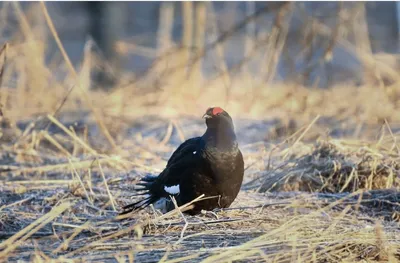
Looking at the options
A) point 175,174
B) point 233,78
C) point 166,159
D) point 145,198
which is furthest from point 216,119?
point 233,78

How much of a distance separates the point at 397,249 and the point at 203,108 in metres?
5.98

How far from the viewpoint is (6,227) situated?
3.29 metres

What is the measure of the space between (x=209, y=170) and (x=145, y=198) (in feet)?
1.48

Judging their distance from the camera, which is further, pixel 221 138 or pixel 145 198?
pixel 145 198

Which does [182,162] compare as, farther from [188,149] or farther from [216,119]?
[216,119]

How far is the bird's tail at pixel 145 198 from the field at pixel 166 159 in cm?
6

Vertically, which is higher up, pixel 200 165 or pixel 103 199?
pixel 200 165

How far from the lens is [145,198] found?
152 inches

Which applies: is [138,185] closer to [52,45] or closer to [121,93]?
[121,93]

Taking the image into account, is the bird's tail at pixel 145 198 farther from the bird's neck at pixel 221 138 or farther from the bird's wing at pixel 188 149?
the bird's neck at pixel 221 138

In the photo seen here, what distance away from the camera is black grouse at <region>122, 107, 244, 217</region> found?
11.8 ft

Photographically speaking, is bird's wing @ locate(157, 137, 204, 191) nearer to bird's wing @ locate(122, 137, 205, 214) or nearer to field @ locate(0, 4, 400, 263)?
bird's wing @ locate(122, 137, 205, 214)

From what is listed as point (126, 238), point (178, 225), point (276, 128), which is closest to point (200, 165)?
point (178, 225)

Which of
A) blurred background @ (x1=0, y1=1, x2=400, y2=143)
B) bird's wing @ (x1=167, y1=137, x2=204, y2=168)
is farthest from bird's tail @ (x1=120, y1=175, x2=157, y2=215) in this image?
blurred background @ (x1=0, y1=1, x2=400, y2=143)
